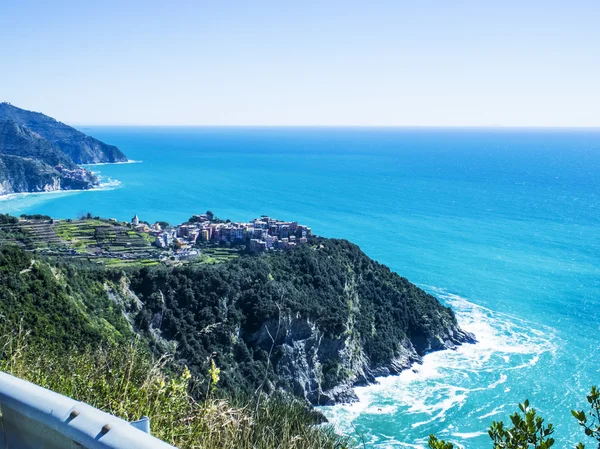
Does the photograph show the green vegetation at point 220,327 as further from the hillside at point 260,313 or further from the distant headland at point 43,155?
the distant headland at point 43,155

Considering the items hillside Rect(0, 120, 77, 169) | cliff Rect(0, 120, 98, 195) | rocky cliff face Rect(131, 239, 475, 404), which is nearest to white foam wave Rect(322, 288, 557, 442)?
rocky cliff face Rect(131, 239, 475, 404)

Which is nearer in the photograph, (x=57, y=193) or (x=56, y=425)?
(x=56, y=425)

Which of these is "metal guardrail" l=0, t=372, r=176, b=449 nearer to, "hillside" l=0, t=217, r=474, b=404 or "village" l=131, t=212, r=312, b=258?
"hillside" l=0, t=217, r=474, b=404

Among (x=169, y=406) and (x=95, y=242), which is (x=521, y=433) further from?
(x=95, y=242)

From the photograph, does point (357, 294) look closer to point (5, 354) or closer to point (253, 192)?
point (5, 354)

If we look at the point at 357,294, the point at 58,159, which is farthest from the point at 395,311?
the point at 58,159

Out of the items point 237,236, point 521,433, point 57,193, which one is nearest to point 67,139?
point 57,193

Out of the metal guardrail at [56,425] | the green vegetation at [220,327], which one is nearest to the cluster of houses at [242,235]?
the green vegetation at [220,327]
